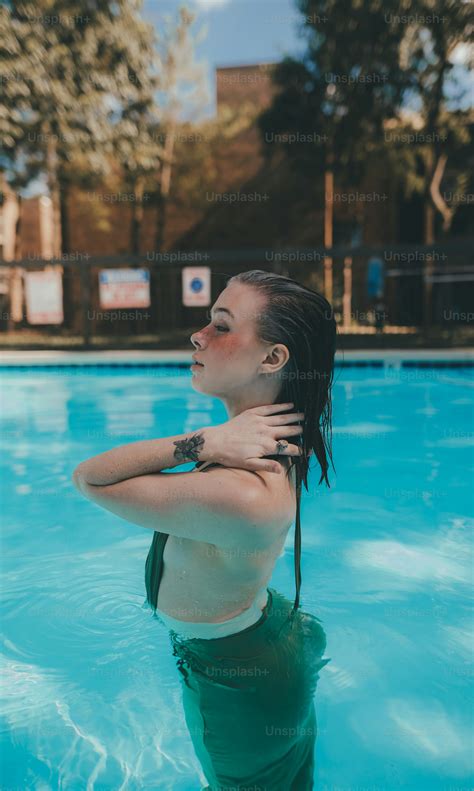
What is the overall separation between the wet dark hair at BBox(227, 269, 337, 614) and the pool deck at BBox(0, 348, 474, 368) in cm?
1015

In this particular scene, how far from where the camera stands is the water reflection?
5.05 ft

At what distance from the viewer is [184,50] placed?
20422 millimetres

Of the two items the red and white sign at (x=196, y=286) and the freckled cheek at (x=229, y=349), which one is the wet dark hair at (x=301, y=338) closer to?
the freckled cheek at (x=229, y=349)

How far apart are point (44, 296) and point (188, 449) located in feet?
50.8

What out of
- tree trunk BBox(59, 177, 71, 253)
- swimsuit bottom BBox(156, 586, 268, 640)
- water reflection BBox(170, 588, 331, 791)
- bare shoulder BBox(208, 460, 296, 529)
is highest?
tree trunk BBox(59, 177, 71, 253)

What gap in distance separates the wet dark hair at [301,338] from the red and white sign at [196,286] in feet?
45.6

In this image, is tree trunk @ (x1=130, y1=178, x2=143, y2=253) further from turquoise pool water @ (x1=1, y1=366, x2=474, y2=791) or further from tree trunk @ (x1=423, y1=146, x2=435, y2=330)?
turquoise pool water @ (x1=1, y1=366, x2=474, y2=791)

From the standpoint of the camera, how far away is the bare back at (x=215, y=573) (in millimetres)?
1466

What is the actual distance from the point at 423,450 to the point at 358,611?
10.9 ft

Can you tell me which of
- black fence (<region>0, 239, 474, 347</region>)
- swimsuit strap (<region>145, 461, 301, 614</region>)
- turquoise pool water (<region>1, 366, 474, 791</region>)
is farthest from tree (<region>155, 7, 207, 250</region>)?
swimsuit strap (<region>145, 461, 301, 614</region>)

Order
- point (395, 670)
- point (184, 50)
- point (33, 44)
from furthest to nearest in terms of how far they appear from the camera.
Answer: point (184, 50) → point (33, 44) → point (395, 670)

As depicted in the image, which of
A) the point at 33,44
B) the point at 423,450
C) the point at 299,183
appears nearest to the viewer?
the point at 423,450

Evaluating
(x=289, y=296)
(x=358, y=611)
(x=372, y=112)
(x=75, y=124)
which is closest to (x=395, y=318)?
(x=372, y=112)

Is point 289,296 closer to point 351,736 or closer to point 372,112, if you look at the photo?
point 351,736
